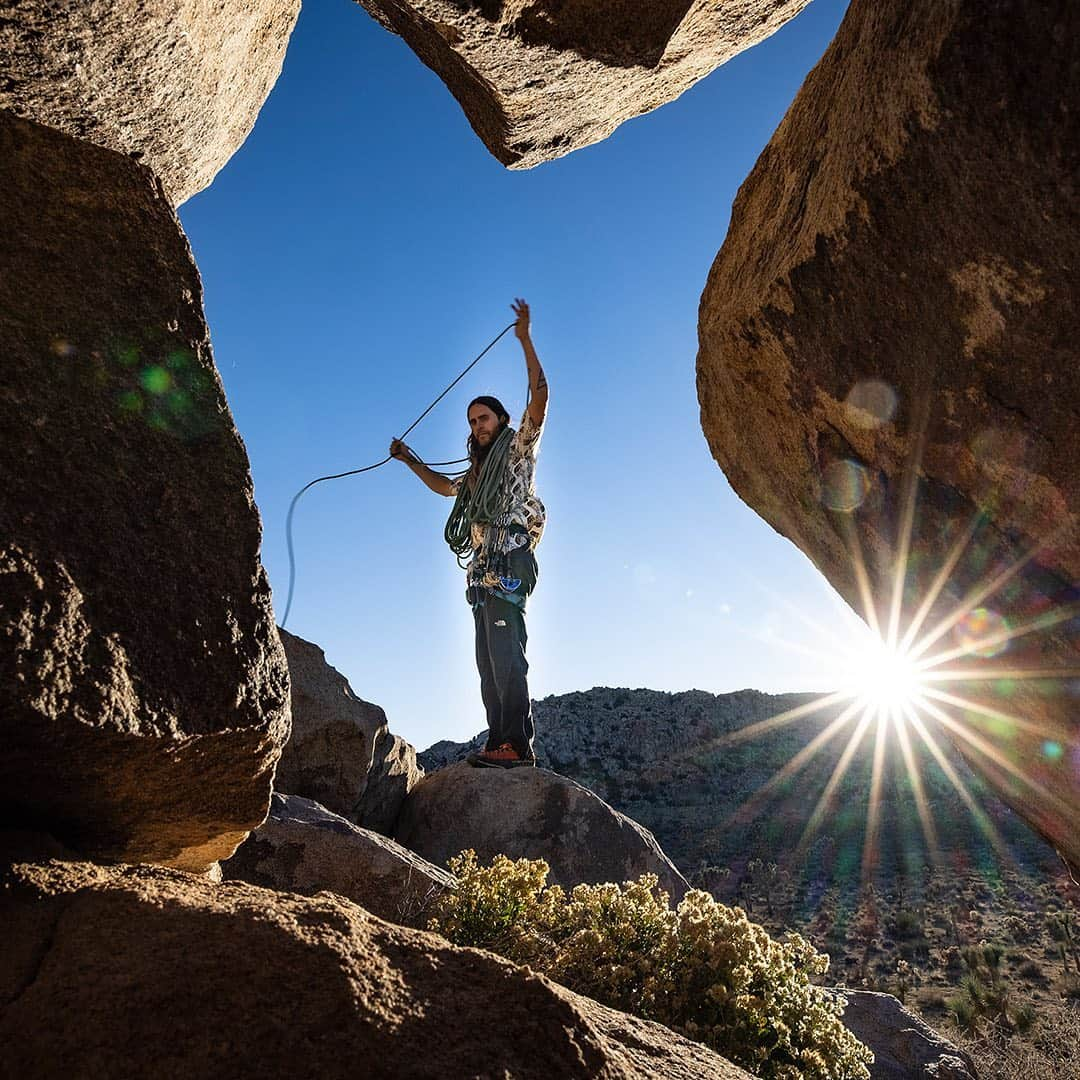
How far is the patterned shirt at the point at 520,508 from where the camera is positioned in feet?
17.6

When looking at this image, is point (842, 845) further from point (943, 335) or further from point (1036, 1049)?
point (943, 335)

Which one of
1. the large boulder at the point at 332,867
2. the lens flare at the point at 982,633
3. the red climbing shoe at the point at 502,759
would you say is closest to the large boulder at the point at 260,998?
the lens flare at the point at 982,633

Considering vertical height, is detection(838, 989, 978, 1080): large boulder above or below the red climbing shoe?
below

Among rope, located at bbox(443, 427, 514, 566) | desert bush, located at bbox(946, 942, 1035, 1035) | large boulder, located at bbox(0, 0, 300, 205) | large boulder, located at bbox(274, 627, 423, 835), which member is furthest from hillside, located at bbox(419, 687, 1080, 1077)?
large boulder, located at bbox(0, 0, 300, 205)

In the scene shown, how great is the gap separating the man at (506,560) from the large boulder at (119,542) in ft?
10.4

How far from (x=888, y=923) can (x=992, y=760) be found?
7.43 meters

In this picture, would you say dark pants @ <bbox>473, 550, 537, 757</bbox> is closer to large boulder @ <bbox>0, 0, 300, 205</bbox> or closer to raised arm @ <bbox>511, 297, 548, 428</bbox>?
raised arm @ <bbox>511, 297, 548, 428</bbox>

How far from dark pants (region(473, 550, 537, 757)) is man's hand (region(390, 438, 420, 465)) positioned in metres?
1.42

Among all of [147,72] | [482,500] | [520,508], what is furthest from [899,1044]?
[147,72]

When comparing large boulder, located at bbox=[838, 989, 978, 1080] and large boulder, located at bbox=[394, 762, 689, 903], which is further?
large boulder, located at bbox=[394, 762, 689, 903]

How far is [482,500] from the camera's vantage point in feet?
17.8

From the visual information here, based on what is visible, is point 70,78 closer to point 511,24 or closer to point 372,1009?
point 511,24

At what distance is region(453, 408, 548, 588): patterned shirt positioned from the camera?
5.36m

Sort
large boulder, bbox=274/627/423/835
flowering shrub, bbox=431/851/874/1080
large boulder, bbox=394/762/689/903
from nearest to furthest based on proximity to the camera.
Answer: flowering shrub, bbox=431/851/874/1080
large boulder, bbox=394/762/689/903
large boulder, bbox=274/627/423/835
